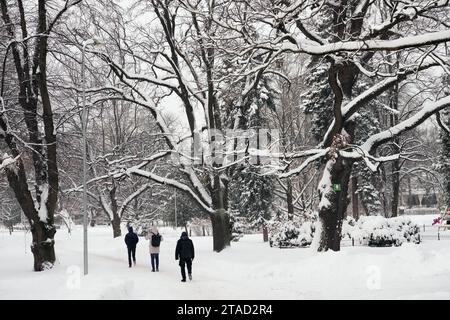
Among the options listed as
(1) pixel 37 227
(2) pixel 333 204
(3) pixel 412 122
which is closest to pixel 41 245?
(1) pixel 37 227

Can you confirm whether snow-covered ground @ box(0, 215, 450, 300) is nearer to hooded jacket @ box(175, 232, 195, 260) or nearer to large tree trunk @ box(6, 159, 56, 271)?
large tree trunk @ box(6, 159, 56, 271)

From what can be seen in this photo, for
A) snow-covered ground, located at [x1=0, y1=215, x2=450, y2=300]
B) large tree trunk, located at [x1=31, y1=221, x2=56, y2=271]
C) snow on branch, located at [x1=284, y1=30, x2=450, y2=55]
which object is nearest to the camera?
snow on branch, located at [x1=284, y1=30, x2=450, y2=55]

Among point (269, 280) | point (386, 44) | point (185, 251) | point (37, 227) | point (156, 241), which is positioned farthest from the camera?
point (37, 227)

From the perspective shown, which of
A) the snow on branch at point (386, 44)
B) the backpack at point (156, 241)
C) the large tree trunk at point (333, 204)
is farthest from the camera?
the backpack at point (156, 241)

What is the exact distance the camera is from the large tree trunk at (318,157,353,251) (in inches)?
701

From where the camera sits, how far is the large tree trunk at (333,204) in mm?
17812

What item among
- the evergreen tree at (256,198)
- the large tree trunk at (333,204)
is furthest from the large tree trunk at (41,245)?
the evergreen tree at (256,198)

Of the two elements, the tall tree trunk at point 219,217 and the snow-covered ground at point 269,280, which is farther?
the tall tree trunk at point 219,217

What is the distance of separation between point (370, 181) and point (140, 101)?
25.0 metres

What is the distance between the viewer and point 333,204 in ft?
58.7

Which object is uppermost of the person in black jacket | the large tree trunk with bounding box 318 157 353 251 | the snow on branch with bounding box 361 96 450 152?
the snow on branch with bounding box 361 96 450 152

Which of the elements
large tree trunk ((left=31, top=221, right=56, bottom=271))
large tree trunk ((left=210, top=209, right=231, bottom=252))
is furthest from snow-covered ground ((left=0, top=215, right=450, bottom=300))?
large tree trunk ((left=210, top=209, right=231, bottom=252))

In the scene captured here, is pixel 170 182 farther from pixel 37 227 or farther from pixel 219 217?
pixel 37 227

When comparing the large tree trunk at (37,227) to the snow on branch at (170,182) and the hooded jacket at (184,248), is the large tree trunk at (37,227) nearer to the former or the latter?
the snow on branch at (170,182)
